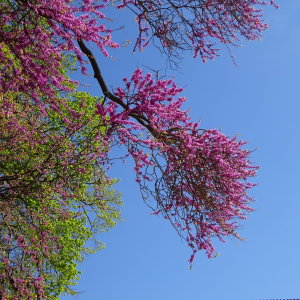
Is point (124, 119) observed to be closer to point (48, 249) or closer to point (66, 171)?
point (66, 171)

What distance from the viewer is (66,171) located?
22.6 ft

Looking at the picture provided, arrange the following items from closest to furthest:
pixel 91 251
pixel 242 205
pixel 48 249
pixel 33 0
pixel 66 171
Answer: pixel 33 0 < pixel 66 171 < pixel 242 205 < pixel 48 249 < pixel 91 251

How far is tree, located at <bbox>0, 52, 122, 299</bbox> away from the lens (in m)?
7.59

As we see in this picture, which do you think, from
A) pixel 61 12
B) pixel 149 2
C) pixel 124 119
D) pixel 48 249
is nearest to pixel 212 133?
pixel 124 119

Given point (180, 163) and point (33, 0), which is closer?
point (33, 0)

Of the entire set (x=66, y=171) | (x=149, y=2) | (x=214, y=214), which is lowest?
(x=214, y=214)

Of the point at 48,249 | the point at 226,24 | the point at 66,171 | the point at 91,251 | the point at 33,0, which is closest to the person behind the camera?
the point at 33,0

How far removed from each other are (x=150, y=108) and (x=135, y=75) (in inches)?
31.8

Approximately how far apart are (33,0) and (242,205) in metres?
6.20

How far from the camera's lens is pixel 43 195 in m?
9.32

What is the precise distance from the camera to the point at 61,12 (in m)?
5.24

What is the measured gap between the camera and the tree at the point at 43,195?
7.59 meters

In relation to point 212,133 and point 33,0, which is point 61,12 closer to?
point 33,0

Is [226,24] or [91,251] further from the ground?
[226,24]
